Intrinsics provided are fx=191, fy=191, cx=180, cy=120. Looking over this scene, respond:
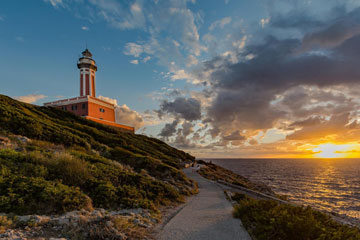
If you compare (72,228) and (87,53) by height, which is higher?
(87,53)

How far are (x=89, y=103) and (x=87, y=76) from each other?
1003 cm

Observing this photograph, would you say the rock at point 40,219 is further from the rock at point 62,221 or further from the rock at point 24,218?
the rock at point 62,221

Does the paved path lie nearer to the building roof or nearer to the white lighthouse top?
the white lighthouse top

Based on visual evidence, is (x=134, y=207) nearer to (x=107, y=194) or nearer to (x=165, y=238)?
(x=107, y=194)

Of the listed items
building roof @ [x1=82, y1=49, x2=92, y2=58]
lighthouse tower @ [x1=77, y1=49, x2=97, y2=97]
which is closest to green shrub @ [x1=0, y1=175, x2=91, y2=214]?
lighthouse tower @ [x1=77, y1=49, x2=97, y2=97]

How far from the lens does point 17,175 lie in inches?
281

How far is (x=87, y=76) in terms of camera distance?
145 feet

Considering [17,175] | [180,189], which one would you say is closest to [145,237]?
[17,175]

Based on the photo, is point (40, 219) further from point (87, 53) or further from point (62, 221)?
point (87, 53)

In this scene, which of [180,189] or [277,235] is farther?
[180,189]

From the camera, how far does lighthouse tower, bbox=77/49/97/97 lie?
43375mm

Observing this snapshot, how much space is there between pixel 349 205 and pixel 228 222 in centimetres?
2252

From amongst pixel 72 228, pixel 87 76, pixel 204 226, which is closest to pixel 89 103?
pixel 87 76

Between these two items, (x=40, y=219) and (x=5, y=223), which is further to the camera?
(x=40, y=219)
